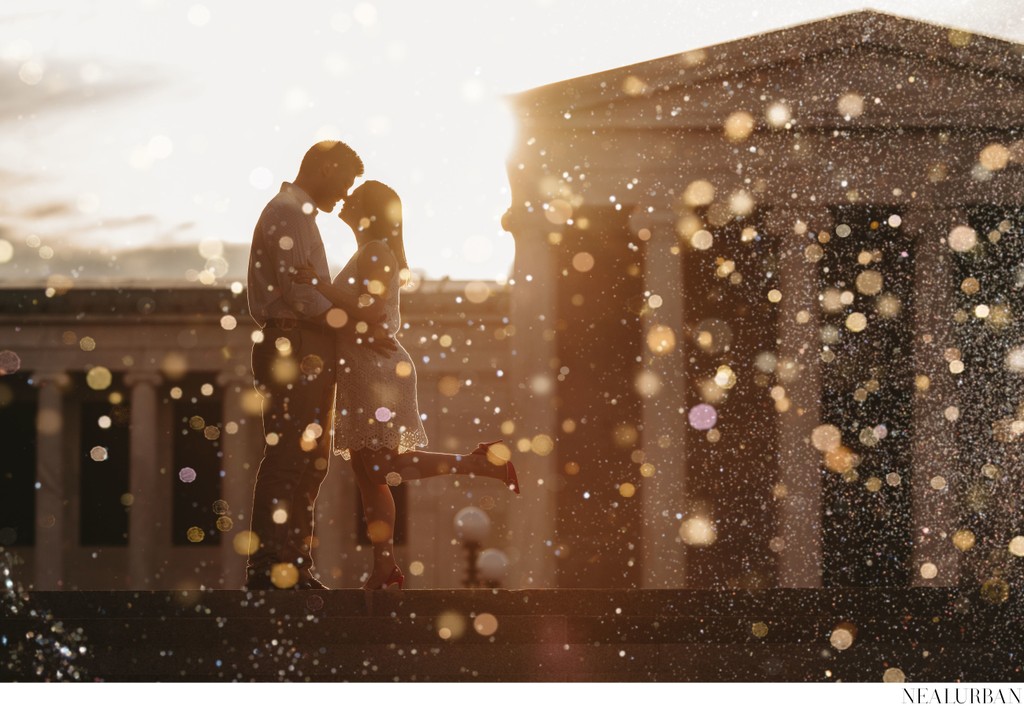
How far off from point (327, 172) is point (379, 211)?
0.27 meters

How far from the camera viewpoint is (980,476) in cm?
1353

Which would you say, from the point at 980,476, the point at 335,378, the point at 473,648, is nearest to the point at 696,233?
the point at 980,476

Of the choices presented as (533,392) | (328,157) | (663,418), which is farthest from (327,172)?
(533,392)

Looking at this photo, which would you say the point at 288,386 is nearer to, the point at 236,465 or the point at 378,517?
the point at 378,517

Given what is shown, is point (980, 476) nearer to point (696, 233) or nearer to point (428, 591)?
point (696, 233)

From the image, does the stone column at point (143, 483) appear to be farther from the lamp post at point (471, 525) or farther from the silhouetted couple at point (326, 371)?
the silhouetted couple at point (326, 371)

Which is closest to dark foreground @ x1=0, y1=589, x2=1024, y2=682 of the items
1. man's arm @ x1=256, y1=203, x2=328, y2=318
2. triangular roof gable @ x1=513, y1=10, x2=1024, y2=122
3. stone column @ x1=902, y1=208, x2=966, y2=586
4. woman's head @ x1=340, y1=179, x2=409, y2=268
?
man's arm @ x1=256, y1=203, x2=328, y2=318

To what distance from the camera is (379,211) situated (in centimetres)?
453

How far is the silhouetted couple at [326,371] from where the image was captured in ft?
14.2

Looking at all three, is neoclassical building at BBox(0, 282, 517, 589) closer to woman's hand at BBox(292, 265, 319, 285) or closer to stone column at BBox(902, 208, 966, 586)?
stone column at BBox(902, 208, 966, 586)

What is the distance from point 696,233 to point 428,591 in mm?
10703

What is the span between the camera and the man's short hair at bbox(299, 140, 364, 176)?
455 centimetres

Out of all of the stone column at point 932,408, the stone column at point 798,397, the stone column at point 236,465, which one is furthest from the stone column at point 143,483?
the stone column at point 932,408

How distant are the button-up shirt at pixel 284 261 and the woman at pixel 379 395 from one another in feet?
0.53
